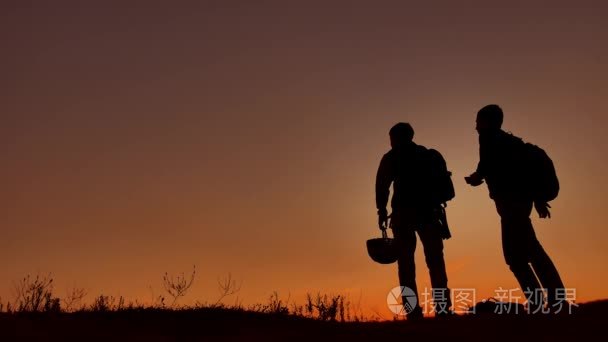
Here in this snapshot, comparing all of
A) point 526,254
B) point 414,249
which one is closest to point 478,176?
point 526,254

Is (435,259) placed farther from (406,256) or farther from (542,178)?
(542,178)

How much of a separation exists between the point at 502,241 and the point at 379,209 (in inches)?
71.6

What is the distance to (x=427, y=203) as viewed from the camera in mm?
8812

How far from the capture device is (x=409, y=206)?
8859 mm

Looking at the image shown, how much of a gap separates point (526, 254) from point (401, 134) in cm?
224

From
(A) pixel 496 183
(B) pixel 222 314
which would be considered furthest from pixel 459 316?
(B) pixel 222 314

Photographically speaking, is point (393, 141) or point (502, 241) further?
point (393, 141)

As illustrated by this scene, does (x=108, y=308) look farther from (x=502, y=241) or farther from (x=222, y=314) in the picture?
(x=502, y=241)

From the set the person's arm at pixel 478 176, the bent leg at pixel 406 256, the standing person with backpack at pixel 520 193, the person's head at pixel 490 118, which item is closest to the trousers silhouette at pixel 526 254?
the standing person with backpack at pixel 520 193

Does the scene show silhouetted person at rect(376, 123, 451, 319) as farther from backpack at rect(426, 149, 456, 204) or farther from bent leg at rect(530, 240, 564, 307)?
bent leg at rect(530, 240, 564, 307)

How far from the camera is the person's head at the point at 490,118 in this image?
7.82 m

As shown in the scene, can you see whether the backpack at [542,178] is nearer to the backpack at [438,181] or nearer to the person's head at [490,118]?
the person's head at [490,118]

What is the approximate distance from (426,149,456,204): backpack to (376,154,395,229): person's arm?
49cm

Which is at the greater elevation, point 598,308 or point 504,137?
point 504,137
